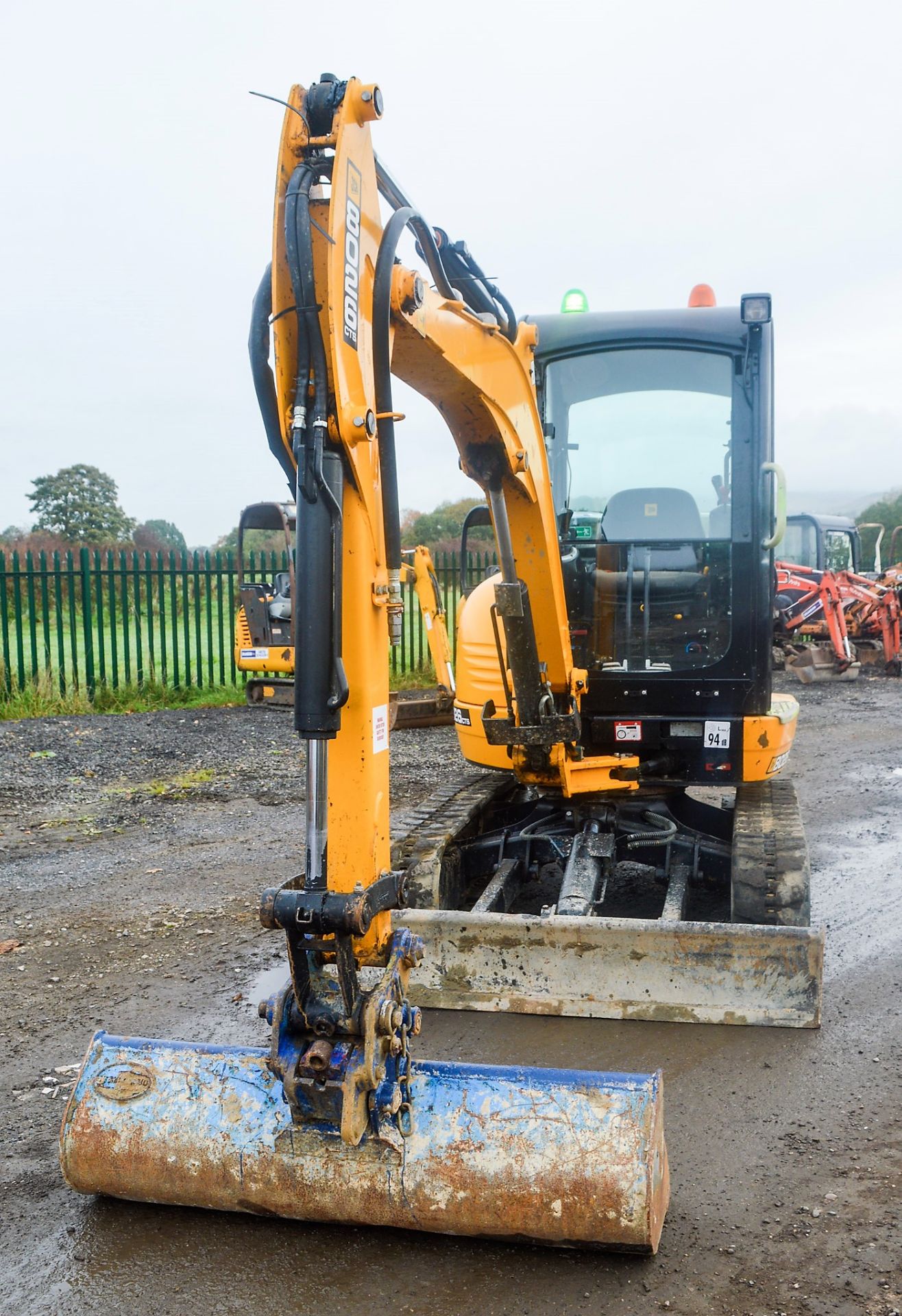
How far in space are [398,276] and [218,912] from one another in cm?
361

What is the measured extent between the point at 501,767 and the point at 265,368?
2846 mm

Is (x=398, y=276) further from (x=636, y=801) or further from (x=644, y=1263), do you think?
(x=636, y=801)

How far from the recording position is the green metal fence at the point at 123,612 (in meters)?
13.1

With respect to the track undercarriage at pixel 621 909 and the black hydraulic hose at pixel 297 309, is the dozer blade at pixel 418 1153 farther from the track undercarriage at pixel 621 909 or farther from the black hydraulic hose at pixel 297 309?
the black hydraulic hose at pixel 297 309

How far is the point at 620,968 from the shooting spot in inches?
164

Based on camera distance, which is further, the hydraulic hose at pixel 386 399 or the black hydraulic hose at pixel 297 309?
the hydraulic hose at pixel 386 399

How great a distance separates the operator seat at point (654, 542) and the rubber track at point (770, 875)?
3.93 feet

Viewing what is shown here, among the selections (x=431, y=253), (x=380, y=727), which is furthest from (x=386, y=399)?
(x=380, y=727)

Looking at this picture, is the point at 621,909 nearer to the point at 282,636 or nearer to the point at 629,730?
the point at 629,730

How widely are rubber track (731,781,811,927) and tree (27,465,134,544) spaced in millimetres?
25478

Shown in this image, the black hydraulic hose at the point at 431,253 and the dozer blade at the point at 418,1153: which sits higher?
the black hydraulic hose at the point at 431,253

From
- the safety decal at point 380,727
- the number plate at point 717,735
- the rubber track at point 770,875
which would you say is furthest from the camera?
the number plate at point 717,735

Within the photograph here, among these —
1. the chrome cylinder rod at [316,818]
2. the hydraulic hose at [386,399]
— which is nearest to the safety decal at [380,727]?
the chrome cylinder rod at [316,818]

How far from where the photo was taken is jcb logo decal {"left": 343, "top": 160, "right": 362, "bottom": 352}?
2.79m
